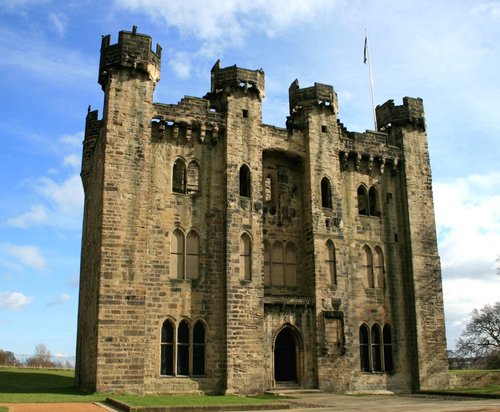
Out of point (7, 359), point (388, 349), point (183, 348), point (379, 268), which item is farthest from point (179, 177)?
point (7, 359)

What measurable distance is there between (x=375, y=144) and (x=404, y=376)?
1318 centimetres

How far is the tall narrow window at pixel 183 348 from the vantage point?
85.9ft

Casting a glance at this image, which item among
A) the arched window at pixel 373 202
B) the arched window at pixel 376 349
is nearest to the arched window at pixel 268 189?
the arched window at pixel 373 202

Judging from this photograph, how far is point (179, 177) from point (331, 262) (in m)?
9.11

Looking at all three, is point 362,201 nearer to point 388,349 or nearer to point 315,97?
point 315,97

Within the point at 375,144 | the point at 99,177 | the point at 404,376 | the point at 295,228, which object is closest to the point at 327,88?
the point at 375,144

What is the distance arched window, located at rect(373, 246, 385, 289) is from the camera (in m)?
31.7

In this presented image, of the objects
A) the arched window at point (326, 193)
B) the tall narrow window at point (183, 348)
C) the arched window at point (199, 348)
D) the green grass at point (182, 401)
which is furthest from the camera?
the arched window at point (326, 193)

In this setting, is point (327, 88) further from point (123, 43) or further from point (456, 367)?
point (456, 367)

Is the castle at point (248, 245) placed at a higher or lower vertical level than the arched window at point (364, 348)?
higher

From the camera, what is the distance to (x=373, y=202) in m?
33.4

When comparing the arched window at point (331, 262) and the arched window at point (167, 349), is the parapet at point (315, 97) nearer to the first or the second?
the arched window at point (331, 262)

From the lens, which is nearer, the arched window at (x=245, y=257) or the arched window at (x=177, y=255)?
the arched window at (x=177, y=255)

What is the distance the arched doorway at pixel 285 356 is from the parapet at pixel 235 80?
41.7ft
